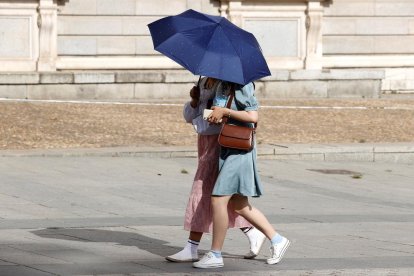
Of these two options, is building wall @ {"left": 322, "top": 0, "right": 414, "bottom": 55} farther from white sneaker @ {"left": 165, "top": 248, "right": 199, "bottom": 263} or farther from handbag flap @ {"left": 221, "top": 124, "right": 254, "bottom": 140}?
handbag flap @ {"left": 221, "top": 124, "right": 254, "bottom": 140}

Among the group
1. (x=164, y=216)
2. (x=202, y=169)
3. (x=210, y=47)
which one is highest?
(x=210, y=47)

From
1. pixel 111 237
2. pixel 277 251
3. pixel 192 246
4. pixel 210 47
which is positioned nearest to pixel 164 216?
pixel 111 237

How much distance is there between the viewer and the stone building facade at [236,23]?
27.1 metres

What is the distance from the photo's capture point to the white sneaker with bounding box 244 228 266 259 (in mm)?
10445

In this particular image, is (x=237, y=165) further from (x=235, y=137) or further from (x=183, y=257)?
(x=183, y=257)

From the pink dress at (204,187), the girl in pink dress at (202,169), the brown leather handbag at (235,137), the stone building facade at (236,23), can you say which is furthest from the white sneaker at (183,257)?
the stone building facade at (236,23)

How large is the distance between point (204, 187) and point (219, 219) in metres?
0.32

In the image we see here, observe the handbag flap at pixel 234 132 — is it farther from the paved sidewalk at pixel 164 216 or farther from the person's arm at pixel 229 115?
the paved sidewalk at pixel 164 216

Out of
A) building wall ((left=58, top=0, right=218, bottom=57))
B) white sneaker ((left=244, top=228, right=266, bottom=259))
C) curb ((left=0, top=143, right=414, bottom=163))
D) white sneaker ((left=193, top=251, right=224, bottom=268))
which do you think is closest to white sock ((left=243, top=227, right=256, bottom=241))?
white sneaker ((left=244, top=228, right=266, bottom=259))

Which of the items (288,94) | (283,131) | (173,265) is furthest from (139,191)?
(288,94)

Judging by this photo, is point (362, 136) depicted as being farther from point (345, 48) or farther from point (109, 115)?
point (345, 48)

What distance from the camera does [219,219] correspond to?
1004cm

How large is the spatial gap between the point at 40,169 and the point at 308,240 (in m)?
5.58

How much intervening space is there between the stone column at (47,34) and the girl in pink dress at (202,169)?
19.0 meters
